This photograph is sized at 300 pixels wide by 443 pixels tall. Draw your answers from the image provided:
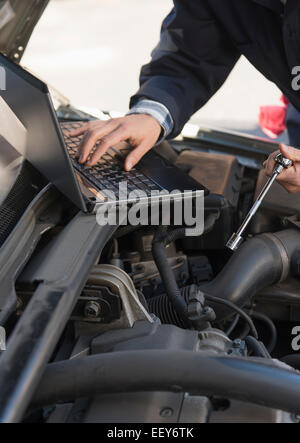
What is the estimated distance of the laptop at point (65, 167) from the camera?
0.94m

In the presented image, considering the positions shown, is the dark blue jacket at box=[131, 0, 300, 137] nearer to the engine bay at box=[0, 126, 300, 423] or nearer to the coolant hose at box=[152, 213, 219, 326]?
the engine bay at box=[0, 126, 300, 423]

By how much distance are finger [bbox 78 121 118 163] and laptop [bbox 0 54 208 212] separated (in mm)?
20

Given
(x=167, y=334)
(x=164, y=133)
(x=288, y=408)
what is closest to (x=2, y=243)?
(x=167, y=334)

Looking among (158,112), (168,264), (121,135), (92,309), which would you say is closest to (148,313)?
(92,309)

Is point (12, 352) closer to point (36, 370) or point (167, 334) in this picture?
point (36, 370)

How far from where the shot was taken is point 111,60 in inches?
208

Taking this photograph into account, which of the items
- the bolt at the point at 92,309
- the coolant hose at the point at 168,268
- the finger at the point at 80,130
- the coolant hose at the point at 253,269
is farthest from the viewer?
the finger at the point at 80,130

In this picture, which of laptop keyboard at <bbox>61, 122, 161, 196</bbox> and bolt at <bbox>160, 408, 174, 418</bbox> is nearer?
bolt at <bbox>160, 408, 174, 418</bbox>

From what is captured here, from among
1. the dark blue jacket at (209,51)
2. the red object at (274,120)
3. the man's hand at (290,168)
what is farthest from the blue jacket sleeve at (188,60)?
the red object at (274,120)

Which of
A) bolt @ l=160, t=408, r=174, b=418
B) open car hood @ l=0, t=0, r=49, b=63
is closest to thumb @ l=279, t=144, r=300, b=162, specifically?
bolt @ l=160, t=408, r=174, b=418

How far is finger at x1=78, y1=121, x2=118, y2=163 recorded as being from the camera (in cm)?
120

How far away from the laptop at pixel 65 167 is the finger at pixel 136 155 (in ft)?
0.04

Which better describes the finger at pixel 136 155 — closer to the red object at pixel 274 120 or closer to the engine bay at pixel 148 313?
the engine bay at pixel 148 313

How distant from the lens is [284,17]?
136 centimetres
